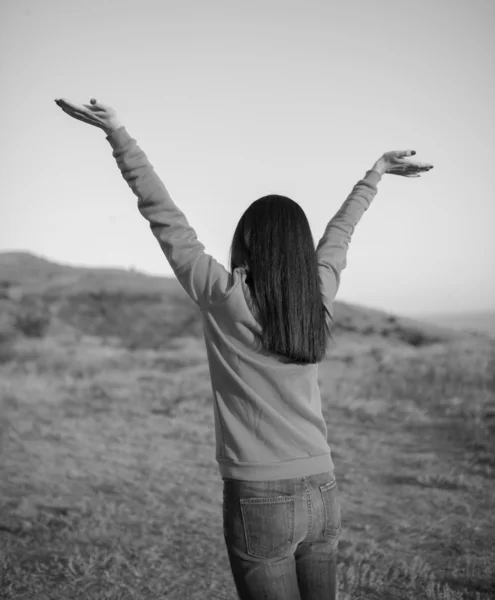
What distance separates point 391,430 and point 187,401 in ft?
14.2

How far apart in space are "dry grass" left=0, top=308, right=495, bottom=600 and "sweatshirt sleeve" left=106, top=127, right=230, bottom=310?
3127 mm

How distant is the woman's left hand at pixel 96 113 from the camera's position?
204cm

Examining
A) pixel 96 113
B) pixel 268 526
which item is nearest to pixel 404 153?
pixel 96 113

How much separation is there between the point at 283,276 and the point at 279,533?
2.54ft

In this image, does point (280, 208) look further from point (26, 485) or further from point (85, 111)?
point (26, 485)

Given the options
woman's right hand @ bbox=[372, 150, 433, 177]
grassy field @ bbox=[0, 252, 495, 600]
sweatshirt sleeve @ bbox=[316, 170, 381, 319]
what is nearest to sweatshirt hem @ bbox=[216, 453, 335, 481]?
sweatshirt sleeve @ bbox=[316, 170, 381, 319]

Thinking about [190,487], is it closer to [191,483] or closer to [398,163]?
[191,483]

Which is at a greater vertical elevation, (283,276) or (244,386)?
(283,276)

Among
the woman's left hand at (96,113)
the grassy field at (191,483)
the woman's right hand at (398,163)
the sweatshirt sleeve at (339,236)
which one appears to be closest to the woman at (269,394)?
the sweatshirt sleeve at (339,236)

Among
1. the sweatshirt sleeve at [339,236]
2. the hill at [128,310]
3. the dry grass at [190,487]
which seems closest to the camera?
the sweatshirt sleeve at [339,236]

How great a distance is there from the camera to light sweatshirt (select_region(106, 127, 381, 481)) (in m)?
1.78

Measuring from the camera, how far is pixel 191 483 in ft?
22.5

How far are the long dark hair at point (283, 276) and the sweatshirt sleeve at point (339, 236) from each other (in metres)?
0.14

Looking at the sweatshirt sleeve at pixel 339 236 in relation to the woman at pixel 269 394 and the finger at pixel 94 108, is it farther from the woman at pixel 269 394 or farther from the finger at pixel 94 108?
the finger at pixel 94 108
